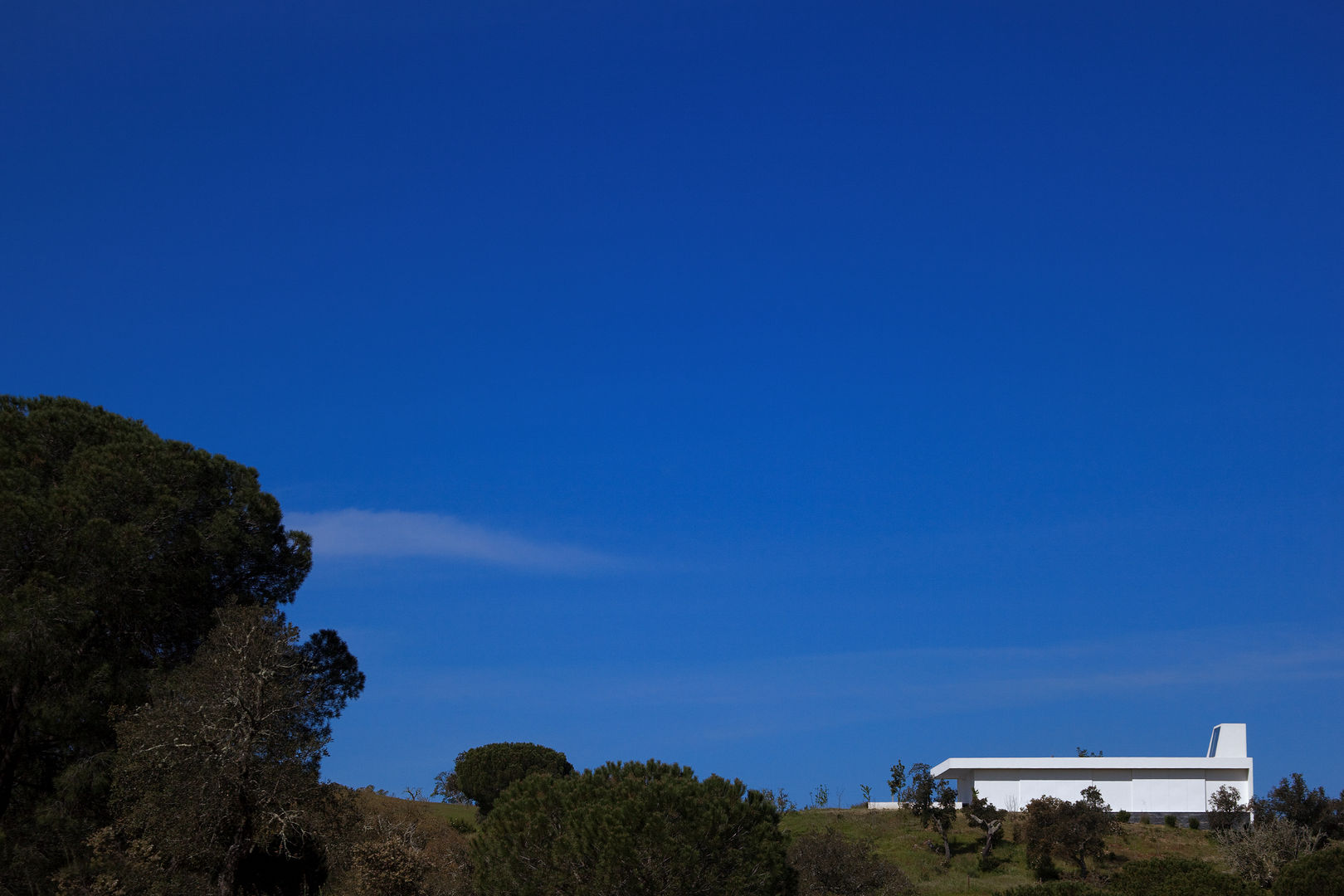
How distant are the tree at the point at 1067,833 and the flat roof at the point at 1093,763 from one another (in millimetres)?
13432

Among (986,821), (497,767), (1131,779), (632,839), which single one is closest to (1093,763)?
(1131,779)

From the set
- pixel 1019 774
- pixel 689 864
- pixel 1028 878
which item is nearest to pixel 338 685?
pixel 689 864

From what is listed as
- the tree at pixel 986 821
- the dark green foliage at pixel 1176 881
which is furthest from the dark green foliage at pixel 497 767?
the dark green foliage at pixel 1176 881

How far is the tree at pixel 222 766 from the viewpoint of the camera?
2348 centimetres

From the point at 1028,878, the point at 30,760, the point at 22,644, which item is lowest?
the point at 1028,878

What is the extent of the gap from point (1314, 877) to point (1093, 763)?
1376 inches

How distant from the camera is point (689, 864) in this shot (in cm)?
1825

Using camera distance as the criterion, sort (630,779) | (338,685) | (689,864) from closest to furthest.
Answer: (689,864) < (630,779) < (338,685)

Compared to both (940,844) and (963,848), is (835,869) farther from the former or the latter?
(963,848)

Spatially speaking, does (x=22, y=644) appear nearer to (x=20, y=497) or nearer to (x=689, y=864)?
(x=20, y=497)

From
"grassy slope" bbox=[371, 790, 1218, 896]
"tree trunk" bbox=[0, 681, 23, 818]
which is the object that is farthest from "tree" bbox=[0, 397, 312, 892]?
"grassy slope" bbox=[371, 790, 1218, 896]

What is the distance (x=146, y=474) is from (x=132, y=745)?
21.7ft

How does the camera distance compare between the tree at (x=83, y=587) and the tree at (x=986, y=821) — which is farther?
the tree at (x=986, y=821)

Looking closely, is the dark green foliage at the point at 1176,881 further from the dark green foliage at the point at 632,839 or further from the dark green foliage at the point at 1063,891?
the dark green foliage at the point at 632,839
